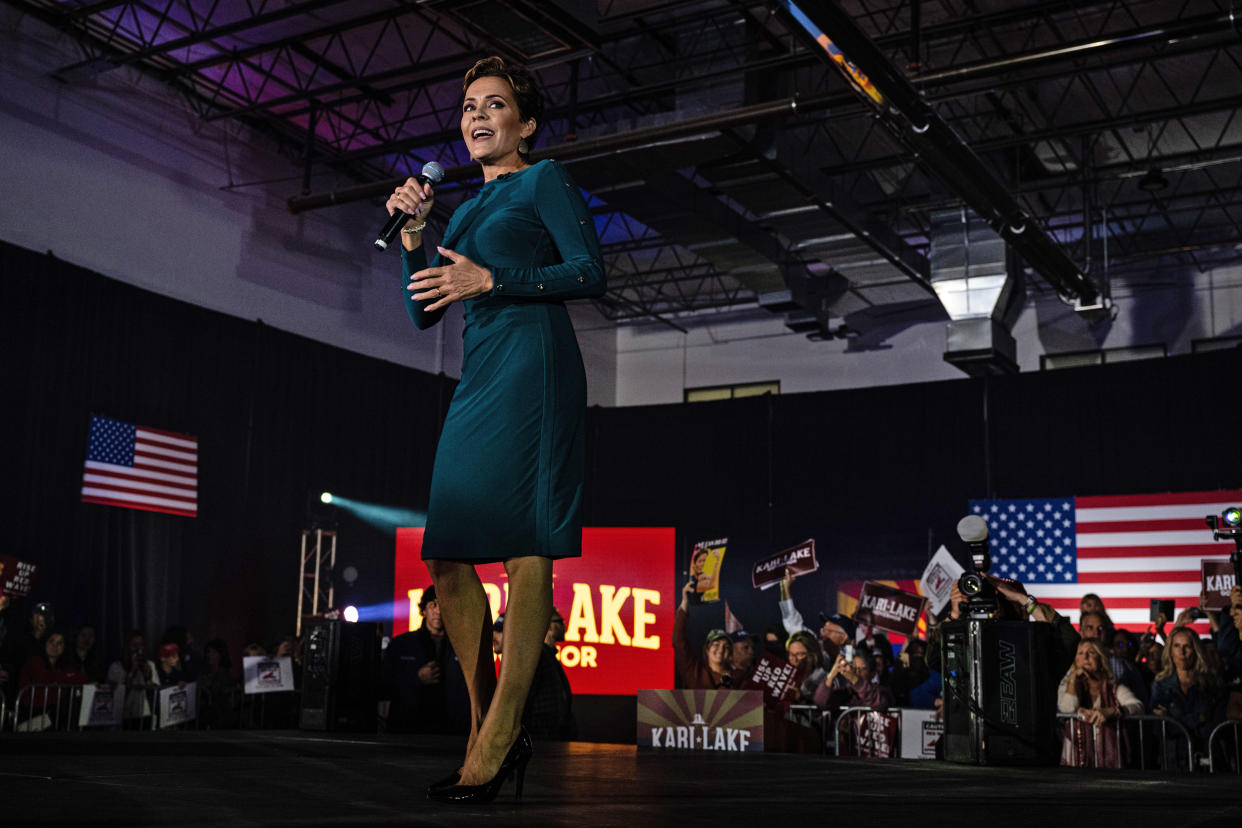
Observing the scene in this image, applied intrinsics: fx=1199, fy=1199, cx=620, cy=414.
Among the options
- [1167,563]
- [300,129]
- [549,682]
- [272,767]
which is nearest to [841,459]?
[1167,563]

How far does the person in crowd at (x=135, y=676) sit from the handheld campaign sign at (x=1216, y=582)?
24.6 ft

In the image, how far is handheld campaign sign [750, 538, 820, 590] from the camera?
37.7 feet

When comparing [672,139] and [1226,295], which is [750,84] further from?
[1226,295]

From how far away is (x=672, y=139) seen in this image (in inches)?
367

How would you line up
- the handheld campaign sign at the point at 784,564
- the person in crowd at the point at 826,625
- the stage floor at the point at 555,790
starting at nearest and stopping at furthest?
the stage floor at the point at 555,790 < the person in crowd at the point at 826,625 < the handheld campaign sign at the point at 784,564

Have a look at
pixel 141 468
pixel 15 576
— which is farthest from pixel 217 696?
pixel 141 468

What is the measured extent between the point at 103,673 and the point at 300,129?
5.73 meters

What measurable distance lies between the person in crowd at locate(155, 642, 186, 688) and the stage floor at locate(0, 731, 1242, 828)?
7.31m

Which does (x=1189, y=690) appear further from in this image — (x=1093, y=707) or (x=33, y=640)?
(x=33, y=640)

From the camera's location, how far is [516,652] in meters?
1.81

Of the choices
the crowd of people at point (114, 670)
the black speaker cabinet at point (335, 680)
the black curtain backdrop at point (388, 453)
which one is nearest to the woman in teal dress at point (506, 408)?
the black speaker cabinet at point (335, 680)

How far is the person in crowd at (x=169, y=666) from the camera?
972 cm

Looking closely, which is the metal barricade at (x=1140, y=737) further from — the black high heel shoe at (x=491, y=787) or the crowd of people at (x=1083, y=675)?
the black high heel shoe at (x=491, y=787)

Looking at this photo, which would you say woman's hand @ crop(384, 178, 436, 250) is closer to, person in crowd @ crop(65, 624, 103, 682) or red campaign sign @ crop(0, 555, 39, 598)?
red campaign sign @ crop(0, 555, 39, 598)
